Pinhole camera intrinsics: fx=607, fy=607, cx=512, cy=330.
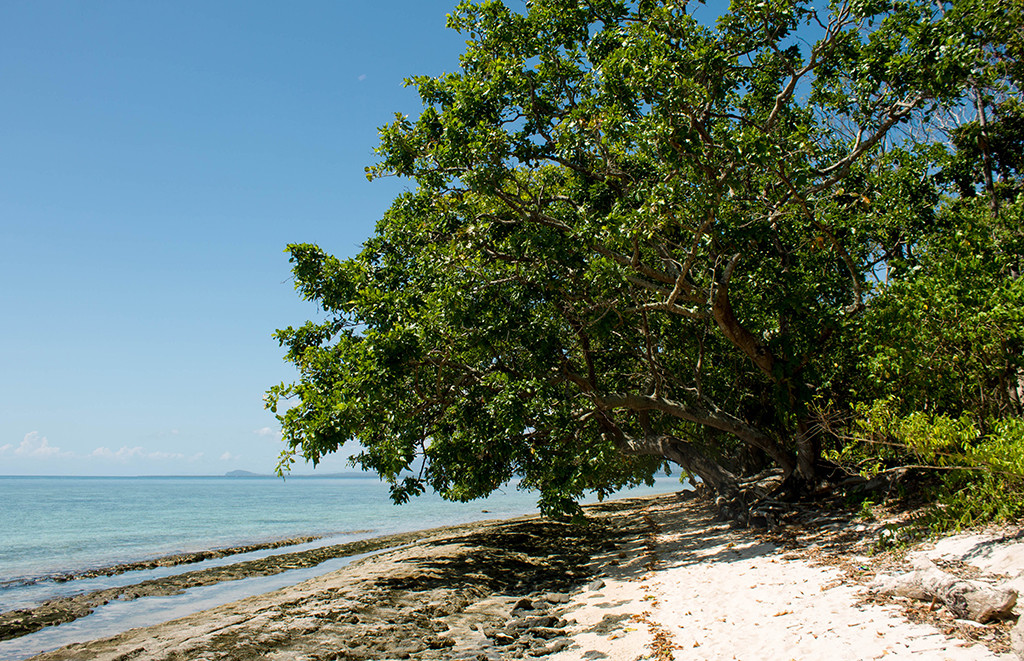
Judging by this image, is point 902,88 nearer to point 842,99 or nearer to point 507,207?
point 842,99

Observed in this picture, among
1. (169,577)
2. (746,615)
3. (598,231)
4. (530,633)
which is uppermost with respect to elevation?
(598,231)

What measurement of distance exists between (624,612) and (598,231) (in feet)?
19.1

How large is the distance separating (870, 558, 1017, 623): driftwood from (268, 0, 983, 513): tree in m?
5.20

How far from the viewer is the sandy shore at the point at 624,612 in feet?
18.8

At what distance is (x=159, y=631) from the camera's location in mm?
9305

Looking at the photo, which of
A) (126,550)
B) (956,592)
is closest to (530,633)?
(956,592)

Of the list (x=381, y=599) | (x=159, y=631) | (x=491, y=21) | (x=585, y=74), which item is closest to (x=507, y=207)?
(x=585, y=74)

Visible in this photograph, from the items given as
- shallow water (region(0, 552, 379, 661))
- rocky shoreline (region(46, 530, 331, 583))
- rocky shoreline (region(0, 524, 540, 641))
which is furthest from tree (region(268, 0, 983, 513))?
rocky shoreline (region(46, 530, 331, 583))

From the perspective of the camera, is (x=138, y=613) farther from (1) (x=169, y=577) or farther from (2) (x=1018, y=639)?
(2) (x=1018, y=639)

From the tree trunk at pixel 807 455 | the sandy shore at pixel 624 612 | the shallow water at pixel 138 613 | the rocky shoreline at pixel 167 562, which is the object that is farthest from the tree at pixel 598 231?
the rocky shoreline at pixel 167 562

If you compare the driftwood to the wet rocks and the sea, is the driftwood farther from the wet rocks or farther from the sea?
the sea

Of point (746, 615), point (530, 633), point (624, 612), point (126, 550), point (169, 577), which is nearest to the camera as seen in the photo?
point (746, 615)

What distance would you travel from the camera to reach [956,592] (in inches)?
211

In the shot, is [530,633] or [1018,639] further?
[530,633]
